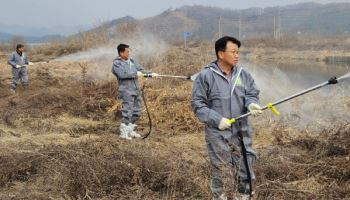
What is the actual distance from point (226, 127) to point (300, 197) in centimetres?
135

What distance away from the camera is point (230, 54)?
13.8 feet

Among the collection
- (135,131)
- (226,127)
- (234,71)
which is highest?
(234,71)

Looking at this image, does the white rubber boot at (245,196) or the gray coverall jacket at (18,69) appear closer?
the white rubber boot at (245,196)

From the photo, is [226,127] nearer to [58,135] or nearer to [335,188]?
[335,188]

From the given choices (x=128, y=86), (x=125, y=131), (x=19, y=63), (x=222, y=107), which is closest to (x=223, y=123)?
(x=222, y=107)

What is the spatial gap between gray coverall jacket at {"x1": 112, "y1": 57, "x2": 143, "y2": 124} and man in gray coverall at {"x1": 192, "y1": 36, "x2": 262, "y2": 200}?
417 centimetres

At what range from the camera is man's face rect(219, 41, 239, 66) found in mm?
4219

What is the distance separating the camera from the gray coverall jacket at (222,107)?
13.8 ft

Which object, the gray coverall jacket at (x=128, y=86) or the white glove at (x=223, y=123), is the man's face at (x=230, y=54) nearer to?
the white glove at (x=223, y=123)

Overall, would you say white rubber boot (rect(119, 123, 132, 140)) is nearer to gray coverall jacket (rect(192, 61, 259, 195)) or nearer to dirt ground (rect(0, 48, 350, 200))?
dirt ground (rect(0, 48, 350, 200))

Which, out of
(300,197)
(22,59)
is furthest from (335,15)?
(300,197)

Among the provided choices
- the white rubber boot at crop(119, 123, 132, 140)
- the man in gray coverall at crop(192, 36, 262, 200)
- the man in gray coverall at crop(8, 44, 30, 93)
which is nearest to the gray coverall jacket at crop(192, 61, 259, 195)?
the man in gray coverall at crop(192, 36, 262, 200)

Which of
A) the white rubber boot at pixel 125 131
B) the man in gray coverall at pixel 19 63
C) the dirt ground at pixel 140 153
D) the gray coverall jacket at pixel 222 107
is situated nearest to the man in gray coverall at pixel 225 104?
the gray coverall jacket at pixel 222 107

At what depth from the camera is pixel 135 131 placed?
925 cm
